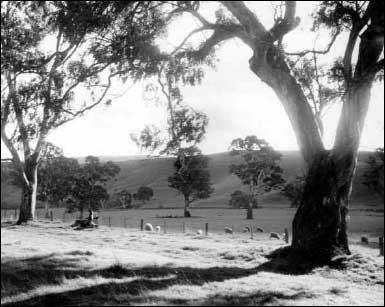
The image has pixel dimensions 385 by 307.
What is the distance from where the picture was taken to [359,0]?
41.7 feet

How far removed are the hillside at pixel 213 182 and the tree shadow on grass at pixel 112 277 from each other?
82.0m

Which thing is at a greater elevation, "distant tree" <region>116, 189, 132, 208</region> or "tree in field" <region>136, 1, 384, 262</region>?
"tree in field" <region>136, 1, 384, 262</region>

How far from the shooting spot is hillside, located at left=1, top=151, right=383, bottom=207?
100625 mm

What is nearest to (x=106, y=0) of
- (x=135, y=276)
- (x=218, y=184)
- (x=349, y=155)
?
(x=135, y=276)

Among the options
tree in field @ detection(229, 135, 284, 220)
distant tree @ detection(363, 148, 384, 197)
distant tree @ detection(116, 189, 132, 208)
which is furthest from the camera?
distant tree @ detection(116, 189, 132, 208)

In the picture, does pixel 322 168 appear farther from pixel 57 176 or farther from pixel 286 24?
pixel 57 176

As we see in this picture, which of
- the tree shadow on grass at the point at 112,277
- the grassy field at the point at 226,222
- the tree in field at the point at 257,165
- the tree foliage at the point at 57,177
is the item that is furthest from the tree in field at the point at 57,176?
the tree shadow on grass at the point at 112,277

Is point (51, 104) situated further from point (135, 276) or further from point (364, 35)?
point (364, 35)

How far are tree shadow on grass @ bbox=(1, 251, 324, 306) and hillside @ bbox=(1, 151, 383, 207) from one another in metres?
82.0

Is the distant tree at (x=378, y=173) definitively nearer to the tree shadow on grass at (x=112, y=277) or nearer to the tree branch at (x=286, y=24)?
the tree shadow on grass at (x=112, y=277)

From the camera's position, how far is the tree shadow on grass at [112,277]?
707 centimetres

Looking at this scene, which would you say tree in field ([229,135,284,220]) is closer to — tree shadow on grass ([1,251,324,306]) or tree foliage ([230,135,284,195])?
tree foliage ([230,135,284,195])

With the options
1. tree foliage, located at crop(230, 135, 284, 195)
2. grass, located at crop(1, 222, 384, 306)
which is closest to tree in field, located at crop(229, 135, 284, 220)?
tree foliage, located at crop(230, 135, 284, 195)

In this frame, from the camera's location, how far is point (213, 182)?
132 meters
